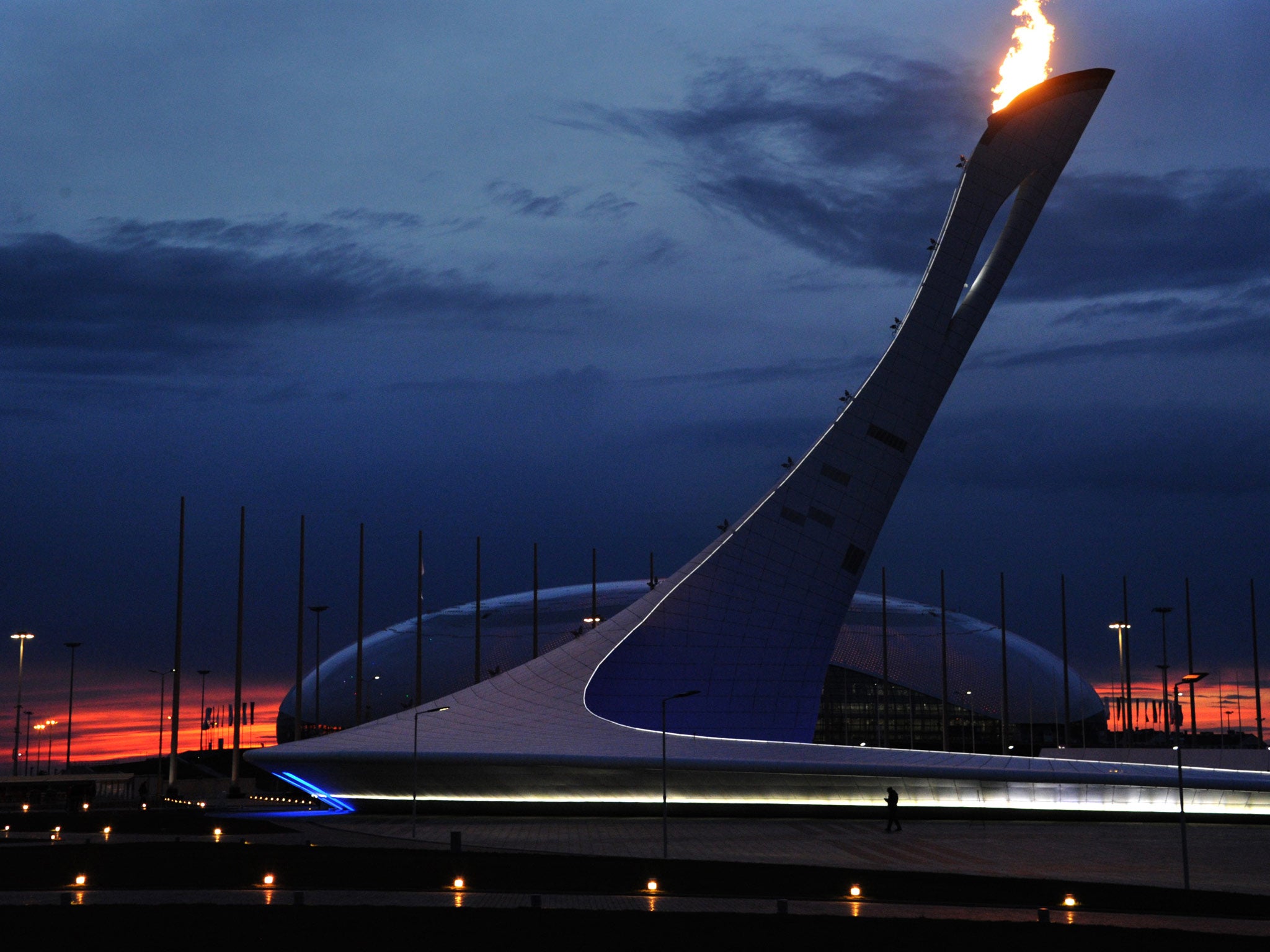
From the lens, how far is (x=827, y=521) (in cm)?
4488

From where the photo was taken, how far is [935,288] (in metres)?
45.1

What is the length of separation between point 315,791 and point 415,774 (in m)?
7.99

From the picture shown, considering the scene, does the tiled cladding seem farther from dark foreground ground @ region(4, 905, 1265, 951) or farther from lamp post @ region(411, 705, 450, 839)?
dark foreground ground @ region(4, 905, 1265, 951)

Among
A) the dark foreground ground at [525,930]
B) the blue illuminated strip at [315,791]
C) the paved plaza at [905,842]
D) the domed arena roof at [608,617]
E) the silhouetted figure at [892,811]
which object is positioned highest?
the domed arena roof at [608,617]

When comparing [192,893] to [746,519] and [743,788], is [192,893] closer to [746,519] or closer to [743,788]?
[743,788]

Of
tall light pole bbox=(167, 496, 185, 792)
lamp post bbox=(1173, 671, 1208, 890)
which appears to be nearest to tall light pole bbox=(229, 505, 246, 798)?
tall light pole bbox=(167, 496, 185, 792)

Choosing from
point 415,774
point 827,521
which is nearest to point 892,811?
point 827,521

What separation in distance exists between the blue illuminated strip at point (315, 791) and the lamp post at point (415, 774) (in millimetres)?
3046

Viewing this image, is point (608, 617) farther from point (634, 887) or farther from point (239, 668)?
point (634, 887)

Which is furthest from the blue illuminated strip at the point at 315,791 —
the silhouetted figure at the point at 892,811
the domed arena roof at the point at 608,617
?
the domed arena roof at the point at 608,617

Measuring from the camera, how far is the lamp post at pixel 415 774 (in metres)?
35.6

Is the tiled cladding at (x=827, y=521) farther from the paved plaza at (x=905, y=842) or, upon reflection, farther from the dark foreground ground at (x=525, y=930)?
the dark foreground ground at (x=525, y=930)

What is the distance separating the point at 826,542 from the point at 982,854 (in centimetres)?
1636

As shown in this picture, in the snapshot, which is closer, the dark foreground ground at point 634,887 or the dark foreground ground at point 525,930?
the dark foreground ground at point 525,930
